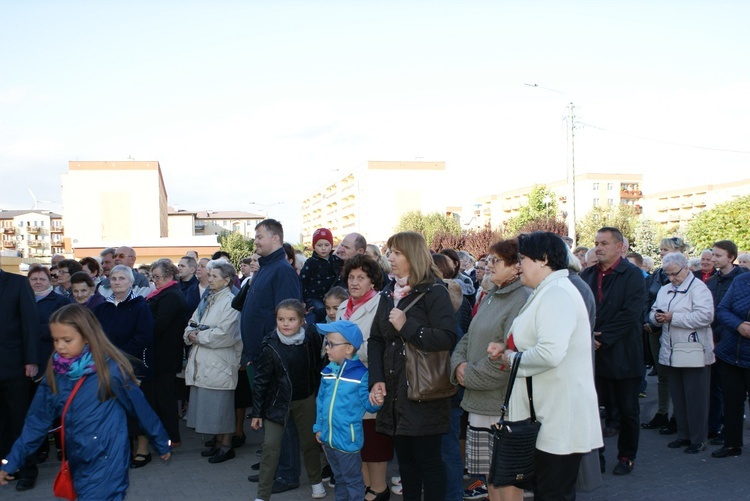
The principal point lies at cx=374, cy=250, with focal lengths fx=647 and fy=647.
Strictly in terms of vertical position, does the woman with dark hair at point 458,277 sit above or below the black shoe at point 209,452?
above

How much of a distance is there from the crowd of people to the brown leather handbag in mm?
49

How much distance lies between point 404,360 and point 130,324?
348 cm

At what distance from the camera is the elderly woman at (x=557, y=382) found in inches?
137

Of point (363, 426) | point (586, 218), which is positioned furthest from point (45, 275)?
point (586, 218)

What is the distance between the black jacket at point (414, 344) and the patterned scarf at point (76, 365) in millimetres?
1796

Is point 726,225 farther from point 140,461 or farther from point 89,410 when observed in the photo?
point 89,410

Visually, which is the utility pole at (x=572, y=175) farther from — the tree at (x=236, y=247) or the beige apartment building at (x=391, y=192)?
the beige apartment building at (x=391, y=192)

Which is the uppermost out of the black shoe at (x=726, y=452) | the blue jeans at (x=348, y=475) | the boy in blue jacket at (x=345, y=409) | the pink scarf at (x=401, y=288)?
the pink scarf at (x=401, y=288)

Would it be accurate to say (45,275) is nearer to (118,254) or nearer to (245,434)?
(118,254)

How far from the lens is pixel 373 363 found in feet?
14.8

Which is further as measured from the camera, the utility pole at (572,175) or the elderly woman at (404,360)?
the utility pole at (572,175)

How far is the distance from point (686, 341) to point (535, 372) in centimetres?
384

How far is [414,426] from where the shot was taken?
4.22 m

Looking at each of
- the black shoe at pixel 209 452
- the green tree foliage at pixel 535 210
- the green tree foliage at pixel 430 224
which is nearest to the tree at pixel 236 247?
the green tree foliage at pixel 430 224
